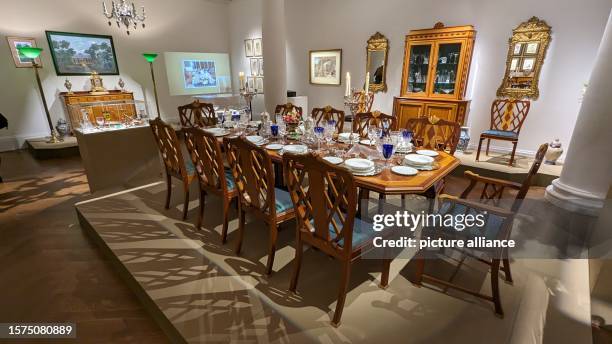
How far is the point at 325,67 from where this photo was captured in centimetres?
618

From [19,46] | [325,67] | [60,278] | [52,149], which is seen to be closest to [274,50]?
[325,67]

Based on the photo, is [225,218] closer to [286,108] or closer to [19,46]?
[286,108]

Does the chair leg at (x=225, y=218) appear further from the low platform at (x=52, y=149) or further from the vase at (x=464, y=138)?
the low platform at (x=52, y=149)

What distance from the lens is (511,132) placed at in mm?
3939

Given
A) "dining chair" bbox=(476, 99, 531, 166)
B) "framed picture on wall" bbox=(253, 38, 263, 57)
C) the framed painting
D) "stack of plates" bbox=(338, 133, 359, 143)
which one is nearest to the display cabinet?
"dining chair" bbox=(476, 99, 531, 166)

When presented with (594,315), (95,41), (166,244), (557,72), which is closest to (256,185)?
(166,244)

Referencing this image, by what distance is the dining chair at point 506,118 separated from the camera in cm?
397

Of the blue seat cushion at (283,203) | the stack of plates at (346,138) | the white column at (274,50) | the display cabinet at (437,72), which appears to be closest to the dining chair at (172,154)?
the blue seat cushion at (283,203)

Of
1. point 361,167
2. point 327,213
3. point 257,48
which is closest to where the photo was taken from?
point 327,213

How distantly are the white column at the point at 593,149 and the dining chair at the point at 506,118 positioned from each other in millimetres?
1354

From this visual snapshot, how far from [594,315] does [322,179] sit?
1.79 m

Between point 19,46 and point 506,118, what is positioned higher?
point 19,46

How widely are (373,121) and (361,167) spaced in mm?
1361

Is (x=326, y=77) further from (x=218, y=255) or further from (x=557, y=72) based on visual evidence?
(x=218, y=255)
